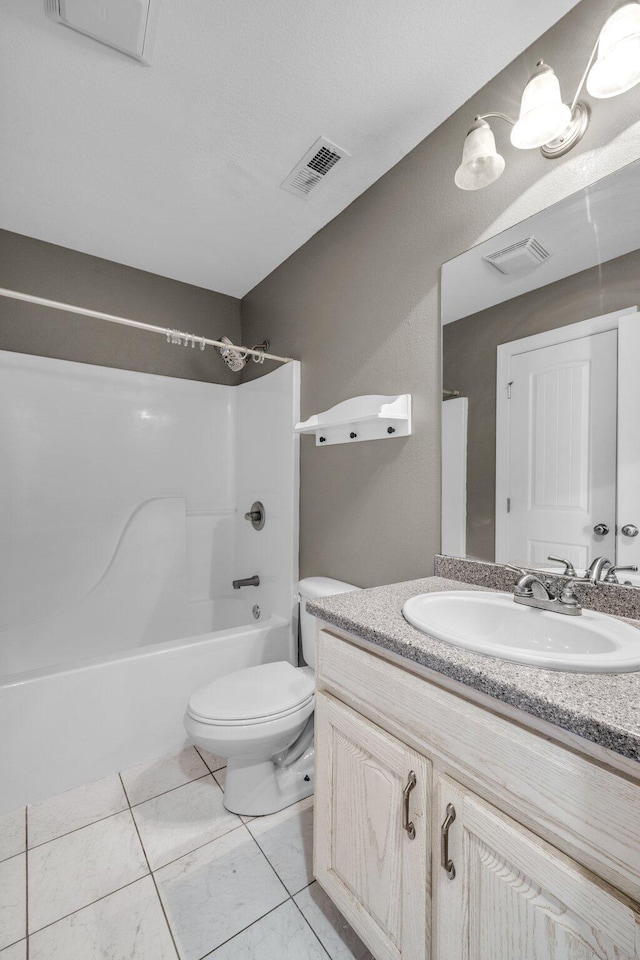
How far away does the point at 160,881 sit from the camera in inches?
48.7

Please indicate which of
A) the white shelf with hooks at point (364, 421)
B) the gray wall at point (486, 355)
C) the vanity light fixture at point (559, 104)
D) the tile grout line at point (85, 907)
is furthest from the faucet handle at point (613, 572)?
the tile grout line at point (85, 907)

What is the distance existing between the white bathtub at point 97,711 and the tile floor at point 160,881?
0.08m

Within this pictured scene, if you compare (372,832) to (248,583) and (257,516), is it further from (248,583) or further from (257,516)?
(257,516)

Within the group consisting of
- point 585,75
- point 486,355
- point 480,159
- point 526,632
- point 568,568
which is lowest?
point 526,632

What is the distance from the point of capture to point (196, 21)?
1172 millimetres

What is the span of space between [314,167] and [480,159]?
30.5 inches

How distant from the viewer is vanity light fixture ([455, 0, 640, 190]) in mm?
910

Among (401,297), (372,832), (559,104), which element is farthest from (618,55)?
(372,832)

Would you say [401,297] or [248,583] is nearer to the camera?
[401,297]

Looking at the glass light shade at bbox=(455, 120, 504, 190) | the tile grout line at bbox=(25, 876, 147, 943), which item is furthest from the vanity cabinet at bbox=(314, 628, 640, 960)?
the glass light shade at bbox=(455, 120, 504, 190)

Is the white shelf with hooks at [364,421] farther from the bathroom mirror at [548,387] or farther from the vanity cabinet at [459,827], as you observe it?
the vanity cabinet at [459,827]

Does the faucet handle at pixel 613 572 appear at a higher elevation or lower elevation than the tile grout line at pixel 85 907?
higher

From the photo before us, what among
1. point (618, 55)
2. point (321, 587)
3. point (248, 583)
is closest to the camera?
point (618, 55)

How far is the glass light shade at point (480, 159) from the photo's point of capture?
114 centimetres
